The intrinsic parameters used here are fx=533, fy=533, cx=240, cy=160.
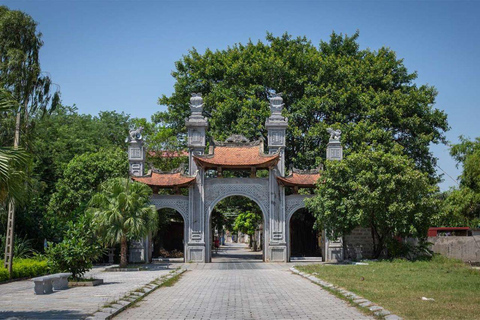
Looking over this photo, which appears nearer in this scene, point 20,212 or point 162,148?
point 20,212

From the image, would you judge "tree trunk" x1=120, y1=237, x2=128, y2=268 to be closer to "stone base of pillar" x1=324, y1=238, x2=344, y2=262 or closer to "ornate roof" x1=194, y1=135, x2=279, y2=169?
"ornate roof" x1=194, y1=135, x2=279, y2=169

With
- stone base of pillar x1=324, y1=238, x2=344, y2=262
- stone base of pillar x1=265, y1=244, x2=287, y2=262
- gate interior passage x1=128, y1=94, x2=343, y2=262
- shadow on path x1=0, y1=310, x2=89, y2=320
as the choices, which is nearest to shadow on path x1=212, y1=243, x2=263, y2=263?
stone base of pillar x1=265, y1=244, x2=287, y2=262

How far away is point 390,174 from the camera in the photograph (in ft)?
85.3

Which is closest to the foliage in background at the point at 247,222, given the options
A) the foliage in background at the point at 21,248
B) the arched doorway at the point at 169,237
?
the arched doorway at the point at 169,237

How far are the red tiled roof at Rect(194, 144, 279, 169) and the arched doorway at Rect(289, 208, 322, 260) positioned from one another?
23.4 feet

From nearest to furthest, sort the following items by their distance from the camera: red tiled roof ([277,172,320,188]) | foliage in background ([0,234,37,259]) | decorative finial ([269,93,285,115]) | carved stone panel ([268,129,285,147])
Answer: foliage in background ([0,234,37,259])
red tiled roof ([277,172,320,188])
carved stone panel ([268,129,285,147])
decorative finial ([269,93,285,115])

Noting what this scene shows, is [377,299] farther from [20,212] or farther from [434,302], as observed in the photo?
[20,212]

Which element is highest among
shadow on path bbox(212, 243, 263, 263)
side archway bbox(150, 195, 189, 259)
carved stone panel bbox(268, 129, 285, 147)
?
carved stone panel bbox(268, 129, 285, 147)

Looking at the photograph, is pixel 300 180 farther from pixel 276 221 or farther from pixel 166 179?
pixel 166 179

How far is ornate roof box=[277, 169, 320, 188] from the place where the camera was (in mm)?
30291

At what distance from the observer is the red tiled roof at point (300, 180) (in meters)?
30.3

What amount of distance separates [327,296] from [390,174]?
1381 centimetres

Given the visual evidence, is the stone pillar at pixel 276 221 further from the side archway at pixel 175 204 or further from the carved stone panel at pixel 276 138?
the side archway at pixel 175 204

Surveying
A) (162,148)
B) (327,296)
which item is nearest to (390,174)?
(327,296)
